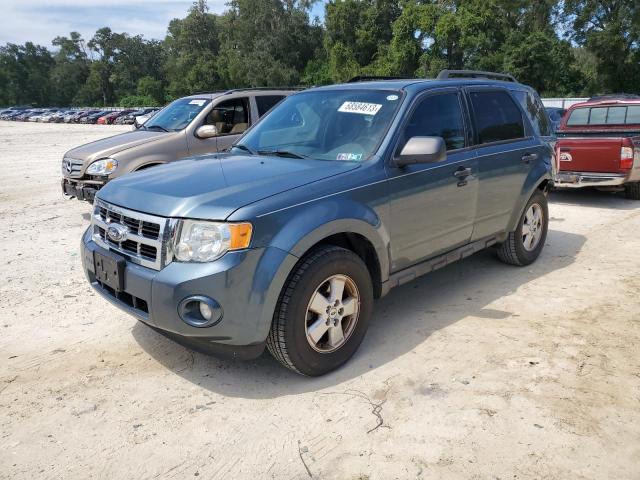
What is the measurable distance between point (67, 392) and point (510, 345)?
299 cm

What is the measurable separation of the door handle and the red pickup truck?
5225 millimetres

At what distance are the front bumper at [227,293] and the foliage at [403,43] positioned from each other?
42013mm

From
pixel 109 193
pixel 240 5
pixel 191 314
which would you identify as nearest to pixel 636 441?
pixel 191 314

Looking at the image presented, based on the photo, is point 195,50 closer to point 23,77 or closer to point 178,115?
point 23,77

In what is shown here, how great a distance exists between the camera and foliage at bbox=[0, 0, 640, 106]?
130 ft

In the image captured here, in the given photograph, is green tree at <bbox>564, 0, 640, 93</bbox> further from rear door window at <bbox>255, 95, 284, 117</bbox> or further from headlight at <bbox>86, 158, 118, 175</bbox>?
headlight at <bbox>86, 158, 118, 175</bbox>

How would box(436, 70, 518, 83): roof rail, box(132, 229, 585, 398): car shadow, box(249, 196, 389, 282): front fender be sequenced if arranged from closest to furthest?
box(249, 196, 389, 282): front fender < box(132, 229, 585, 398): car shadow < box(436, 70, 518, 83): roof rail

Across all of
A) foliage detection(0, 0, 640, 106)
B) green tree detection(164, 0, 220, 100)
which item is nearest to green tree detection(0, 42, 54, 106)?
foliage detection(0, 0, 640, 106)

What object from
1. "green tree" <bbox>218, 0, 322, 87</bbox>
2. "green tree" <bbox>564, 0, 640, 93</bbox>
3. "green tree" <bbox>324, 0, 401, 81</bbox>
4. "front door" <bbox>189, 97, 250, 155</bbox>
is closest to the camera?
"front door" <bbox>189, 97, 250, 155</bbox>

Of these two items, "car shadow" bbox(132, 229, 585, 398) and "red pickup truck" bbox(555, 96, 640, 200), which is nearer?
"car shadow" bbox(132, 229, 585, 398)

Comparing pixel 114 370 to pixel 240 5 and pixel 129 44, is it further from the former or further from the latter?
pixel 129 44

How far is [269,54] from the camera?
69.2 metres

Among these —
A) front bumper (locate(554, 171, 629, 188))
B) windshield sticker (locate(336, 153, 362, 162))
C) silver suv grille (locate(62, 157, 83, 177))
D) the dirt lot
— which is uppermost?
windshield sticker (locate(336, 153, 362, 162))

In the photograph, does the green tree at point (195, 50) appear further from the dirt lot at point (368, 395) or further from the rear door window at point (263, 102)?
the dirt lot at point (368, 395)
